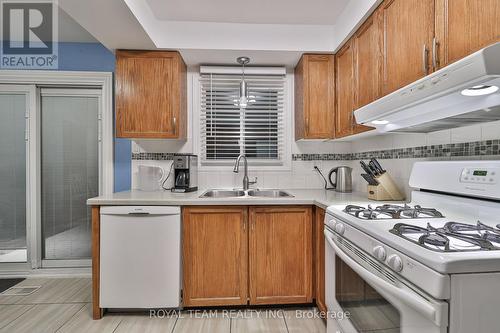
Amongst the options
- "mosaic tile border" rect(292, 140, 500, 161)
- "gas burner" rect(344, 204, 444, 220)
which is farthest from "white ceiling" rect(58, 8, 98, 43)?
"mosaic tile border" rect(292, 140, 500, 161)

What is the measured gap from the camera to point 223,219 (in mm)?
2082

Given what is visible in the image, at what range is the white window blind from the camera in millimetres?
2785

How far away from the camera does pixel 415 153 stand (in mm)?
1854

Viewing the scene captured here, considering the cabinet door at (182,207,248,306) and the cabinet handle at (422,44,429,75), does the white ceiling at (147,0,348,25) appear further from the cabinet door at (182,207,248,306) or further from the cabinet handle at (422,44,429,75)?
the cabinet door at (182,207,248,306)

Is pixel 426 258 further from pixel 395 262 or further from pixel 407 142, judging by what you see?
pixel 407 142

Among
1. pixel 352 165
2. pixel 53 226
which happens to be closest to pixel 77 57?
pixel 53 226

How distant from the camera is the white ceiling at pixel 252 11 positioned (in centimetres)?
210

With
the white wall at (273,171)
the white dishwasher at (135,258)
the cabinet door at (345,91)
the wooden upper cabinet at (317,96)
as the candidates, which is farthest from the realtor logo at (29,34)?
the cabinet door at (345,91)

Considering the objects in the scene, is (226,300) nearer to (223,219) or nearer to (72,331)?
(223,219)

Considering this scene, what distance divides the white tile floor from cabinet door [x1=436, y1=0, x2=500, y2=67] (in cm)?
183

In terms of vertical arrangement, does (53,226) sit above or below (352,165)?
below

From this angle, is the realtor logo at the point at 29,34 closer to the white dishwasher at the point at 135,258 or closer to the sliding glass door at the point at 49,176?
the sliding glass door at the point at 49,176

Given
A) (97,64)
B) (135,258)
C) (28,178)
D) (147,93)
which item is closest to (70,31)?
(97,64)

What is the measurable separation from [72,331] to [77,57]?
2474 millimetres
